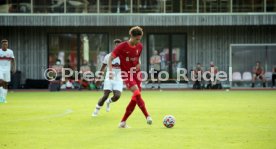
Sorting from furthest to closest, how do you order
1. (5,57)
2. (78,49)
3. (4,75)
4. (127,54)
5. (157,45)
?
(78,49) → (157,45) → (4,75) → (5,57) → (127,54)

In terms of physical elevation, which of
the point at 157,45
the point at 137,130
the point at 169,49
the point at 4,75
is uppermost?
the point at 157,45

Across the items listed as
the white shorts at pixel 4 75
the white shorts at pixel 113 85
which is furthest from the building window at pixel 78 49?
the white shorts at pixel 113 85

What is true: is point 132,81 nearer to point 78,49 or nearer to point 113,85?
point 113,85

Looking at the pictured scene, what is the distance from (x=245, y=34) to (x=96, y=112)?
25.4 metres

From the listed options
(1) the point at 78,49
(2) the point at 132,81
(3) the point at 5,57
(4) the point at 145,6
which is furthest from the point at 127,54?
(1) the point at 78,49

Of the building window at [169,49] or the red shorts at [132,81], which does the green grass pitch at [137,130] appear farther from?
the building window at [169,49]

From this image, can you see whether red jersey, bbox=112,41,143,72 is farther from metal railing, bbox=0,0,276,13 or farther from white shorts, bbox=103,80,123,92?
metal railing, bbox=0,0,276,13

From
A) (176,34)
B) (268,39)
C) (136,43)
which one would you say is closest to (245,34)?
(268,39)

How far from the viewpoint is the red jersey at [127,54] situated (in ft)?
51.0

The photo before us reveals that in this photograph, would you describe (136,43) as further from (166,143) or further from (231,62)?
(231,62)

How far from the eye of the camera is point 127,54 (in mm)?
15609

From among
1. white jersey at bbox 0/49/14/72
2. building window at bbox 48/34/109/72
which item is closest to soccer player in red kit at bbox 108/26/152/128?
white jersey at bbox 0/49/14/72

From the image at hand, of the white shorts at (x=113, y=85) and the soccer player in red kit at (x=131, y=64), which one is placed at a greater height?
the soccer player in red kit at (x=131, y=64)

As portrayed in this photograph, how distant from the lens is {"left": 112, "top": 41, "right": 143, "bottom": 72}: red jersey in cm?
1555
